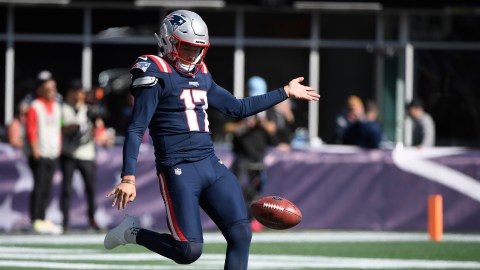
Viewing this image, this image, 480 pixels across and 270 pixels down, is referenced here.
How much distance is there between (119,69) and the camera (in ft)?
67.1

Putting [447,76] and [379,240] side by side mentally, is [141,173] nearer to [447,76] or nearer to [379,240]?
[379,240]

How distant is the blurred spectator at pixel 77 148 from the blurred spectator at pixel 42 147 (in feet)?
0.46

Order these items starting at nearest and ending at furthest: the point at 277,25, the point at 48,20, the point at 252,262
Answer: the point at 252,262, the point at 48,20, the point at 277,25

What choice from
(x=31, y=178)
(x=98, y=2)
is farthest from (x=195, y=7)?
(x=31, y=178)

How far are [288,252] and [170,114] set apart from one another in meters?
4.19

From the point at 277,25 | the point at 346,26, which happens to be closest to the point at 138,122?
the point at 277,25

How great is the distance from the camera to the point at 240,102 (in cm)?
790

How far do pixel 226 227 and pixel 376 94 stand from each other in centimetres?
1395

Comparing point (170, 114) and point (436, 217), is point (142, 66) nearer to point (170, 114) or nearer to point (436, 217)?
point (170, 114)

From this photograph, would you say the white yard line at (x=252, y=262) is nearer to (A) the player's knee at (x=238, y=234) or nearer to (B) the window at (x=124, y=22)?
(A) the player's knee at (x=238, y=234)

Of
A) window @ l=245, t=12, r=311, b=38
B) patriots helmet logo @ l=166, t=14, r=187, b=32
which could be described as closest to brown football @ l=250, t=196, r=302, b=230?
patriots helmet logo @ l=166, t=14, r=187, b=32

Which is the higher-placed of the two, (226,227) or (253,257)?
(226,227)

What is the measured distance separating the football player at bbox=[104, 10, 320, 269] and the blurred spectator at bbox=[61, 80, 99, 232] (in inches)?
238

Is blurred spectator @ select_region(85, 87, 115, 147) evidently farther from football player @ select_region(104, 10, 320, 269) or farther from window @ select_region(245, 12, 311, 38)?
football player @ select_region(104, 10, 320, 269)
